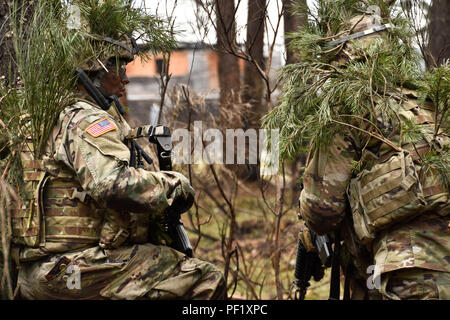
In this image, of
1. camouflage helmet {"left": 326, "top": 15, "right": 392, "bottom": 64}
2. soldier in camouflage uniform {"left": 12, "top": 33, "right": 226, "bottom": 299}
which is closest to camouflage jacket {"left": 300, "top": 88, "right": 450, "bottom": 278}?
camouflage helmet {"left": 326, "top": 15, "right": 392, "bottom": 64}

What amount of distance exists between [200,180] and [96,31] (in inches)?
90.0

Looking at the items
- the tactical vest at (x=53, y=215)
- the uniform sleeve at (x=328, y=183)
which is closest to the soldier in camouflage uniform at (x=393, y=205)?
the uniform sleeve at (x=328, y=183)

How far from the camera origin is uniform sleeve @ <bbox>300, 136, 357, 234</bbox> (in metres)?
3.21

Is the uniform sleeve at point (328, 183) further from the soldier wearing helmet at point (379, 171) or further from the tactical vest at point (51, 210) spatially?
the tactical vest at point (51, 210)

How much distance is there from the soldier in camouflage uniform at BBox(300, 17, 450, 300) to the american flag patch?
120cm

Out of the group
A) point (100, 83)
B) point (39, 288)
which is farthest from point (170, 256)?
point (100, 83)

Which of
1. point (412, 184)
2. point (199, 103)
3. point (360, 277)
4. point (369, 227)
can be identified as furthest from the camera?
point (199, 103)

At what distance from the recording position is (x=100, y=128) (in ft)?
9.77

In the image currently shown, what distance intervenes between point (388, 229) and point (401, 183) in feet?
1.08

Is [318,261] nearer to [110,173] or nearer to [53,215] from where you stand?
[110,173]

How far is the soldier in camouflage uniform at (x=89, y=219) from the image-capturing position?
9.59ft

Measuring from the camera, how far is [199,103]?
4.77 metres

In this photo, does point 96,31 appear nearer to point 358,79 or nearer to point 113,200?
point 113,200

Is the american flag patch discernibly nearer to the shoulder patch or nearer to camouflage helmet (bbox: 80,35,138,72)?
the shoulder patch
